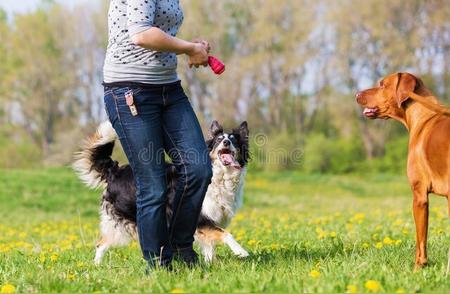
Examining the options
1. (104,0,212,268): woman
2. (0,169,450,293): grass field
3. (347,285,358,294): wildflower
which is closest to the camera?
(347,285,358,294): wildflower

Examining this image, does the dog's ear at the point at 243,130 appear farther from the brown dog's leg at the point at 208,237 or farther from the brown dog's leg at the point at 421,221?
the brown dog's leg at the point at 421,221

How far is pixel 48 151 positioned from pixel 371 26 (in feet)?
72.9

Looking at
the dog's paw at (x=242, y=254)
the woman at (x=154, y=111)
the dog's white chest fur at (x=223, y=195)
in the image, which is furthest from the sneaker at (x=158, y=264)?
the dog's white chest fur at (x=223, y=195)

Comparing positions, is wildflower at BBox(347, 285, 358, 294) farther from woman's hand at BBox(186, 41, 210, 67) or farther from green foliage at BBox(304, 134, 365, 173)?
green foliage at BBox(304, 134, 365, 173)

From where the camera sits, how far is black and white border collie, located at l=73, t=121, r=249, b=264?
19.9ft

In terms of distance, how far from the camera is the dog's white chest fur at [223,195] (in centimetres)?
624

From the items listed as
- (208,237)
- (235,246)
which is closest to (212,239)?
(208,237)

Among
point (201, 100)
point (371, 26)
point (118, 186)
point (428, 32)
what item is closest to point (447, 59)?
point (428, 32)

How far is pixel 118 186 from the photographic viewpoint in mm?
6176

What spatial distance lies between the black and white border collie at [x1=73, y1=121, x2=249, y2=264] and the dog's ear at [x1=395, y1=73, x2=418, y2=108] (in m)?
2.14

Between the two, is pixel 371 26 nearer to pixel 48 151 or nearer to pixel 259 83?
pixel 259 83

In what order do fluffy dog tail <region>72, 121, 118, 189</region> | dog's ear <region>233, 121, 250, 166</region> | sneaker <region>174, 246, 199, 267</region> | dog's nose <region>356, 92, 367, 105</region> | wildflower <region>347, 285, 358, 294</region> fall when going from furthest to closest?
dog's ear <region>233, 121, 250, 166</region> < fluffy dog tail <region>72, 121, 118, 189</region> < dog's nose <region>356, 92, 367, 105</region> < sneaker <region>174, 246, 199, 267</region> < wildflower <region>347, 285, 358, 294</region>

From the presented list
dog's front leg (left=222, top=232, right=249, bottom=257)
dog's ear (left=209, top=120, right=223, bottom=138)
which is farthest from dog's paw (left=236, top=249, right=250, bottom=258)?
dog's ear (left=209, top=120, right=223, bottom=138)

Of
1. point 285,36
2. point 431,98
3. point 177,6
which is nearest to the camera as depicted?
point 177,6
